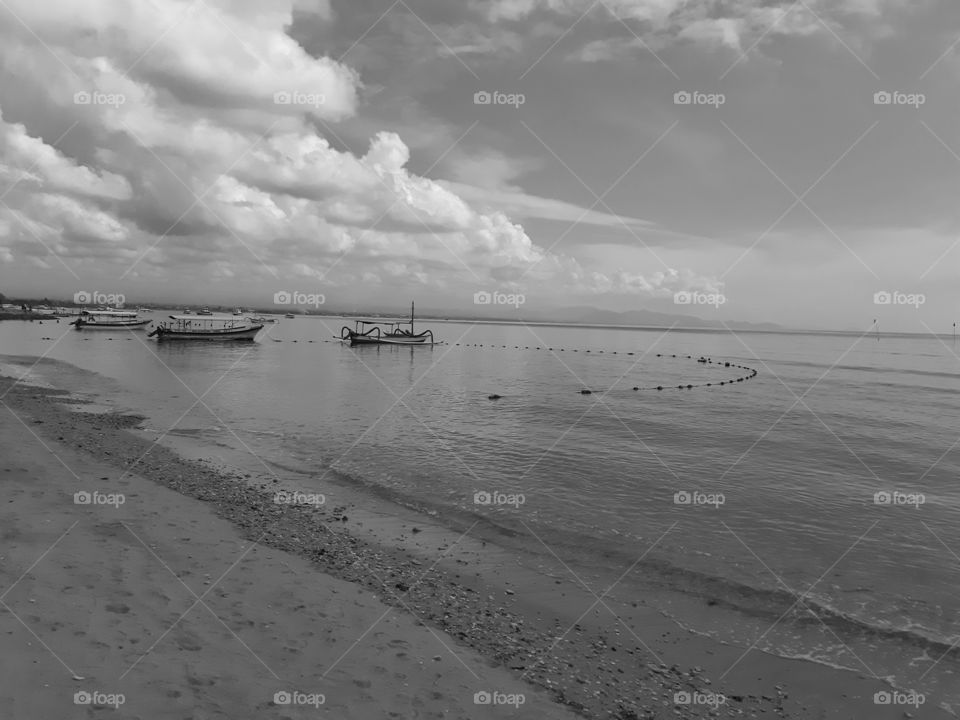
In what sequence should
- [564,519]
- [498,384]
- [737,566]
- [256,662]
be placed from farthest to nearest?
[498,384]
[564,519]
[737,566]
[256,662]

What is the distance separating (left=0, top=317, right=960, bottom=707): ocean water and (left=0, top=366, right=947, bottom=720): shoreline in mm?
873

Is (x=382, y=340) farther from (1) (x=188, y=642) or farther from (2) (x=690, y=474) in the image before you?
(1) (x=188, y=642)

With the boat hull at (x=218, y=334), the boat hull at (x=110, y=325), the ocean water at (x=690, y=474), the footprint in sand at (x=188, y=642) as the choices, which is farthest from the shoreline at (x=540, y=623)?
the boat hull at (x=110, y=325)

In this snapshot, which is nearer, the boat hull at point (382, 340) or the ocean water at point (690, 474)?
the ocean water at point (690, 474)

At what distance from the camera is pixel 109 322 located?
106 m

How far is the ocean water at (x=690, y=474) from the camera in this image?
1004 centimetres

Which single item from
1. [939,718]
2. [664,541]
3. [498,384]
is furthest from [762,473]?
[498,384]

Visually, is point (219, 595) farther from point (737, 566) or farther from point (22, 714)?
point (737, 566)

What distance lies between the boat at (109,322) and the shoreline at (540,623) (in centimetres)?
10919

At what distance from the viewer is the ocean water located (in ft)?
32.9

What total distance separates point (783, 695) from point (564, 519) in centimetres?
698

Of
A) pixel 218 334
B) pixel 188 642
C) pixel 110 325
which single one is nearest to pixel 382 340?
pixel 218 334

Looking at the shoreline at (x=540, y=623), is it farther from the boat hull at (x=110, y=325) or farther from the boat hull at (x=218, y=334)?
the boat hull at (x=110, y=325)

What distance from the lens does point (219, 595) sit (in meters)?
8.00
